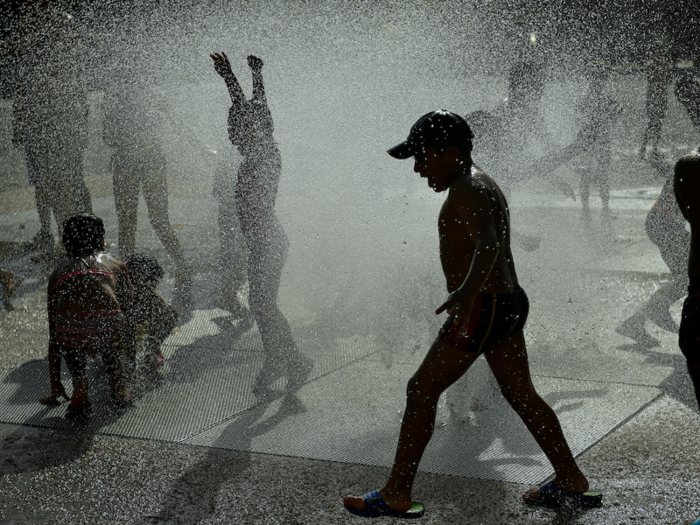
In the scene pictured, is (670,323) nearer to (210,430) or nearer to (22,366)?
(210,430)

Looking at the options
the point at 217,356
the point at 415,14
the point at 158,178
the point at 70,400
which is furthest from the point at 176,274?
the point at 415,14

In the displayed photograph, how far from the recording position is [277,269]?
430 cm

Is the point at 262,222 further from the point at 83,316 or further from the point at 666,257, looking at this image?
the point at 666,257

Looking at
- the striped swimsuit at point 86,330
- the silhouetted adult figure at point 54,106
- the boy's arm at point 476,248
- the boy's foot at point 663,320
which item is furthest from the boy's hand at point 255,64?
the boy's foot at point 663,320

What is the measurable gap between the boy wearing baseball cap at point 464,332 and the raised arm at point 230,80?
174 centimetres

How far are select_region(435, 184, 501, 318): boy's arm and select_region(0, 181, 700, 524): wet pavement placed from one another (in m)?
0.83

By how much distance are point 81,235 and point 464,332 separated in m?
2.15

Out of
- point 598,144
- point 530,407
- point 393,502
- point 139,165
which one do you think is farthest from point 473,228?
point 598,144

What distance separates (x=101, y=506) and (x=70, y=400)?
43.4 inches

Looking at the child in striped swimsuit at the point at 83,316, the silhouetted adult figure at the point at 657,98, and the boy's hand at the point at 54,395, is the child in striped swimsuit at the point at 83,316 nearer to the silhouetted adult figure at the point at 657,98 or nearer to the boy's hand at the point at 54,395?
the boy's hand at the point at 54,395

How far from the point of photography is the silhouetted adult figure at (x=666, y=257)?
4.74 meters

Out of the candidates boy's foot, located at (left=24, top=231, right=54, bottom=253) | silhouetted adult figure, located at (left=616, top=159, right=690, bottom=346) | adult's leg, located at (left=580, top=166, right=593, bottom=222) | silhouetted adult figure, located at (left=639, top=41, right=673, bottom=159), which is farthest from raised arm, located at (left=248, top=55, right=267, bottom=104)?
adult's leg, located at (left=580, top=166, right=593, bottom=222)

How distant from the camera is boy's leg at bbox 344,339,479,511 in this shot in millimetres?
2637

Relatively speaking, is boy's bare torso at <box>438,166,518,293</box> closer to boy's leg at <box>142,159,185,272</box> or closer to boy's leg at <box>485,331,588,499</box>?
boy's leg at <box>485,331,588,499</box>
